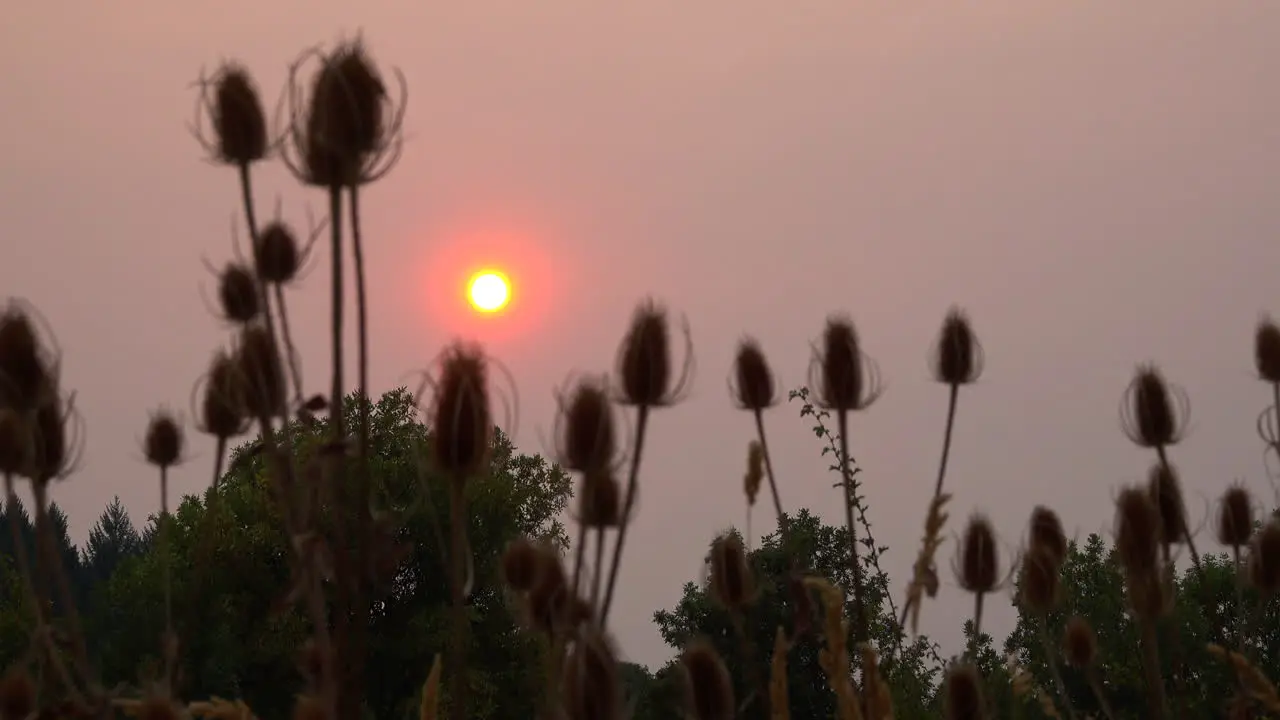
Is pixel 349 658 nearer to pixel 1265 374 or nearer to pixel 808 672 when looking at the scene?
pixel 1265 374

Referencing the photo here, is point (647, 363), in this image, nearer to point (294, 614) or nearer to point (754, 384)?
point (754, 384)

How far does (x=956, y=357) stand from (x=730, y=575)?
1834 millimetres

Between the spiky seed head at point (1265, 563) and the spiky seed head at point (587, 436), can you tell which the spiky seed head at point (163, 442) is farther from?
the spiky seed head at point (1265, 563)

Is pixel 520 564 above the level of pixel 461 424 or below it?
below

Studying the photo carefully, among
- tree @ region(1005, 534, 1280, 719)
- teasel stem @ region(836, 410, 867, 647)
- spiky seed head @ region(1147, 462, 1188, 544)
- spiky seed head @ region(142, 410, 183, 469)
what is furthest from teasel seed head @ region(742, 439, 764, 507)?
tree @ region(1005, 534, 1280, 719)

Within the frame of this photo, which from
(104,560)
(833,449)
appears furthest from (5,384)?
(104,560)

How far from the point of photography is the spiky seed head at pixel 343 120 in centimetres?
290

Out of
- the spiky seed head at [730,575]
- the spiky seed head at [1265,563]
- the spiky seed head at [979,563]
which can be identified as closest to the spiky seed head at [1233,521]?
the spiky seed head at [1265,563]

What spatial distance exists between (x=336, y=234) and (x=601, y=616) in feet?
2.85

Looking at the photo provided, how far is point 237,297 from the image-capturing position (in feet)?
13.6

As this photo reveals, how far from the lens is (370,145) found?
115 inches

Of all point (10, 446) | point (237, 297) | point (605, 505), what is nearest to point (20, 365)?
point (10, 446)

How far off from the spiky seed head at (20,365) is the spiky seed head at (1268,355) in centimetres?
509

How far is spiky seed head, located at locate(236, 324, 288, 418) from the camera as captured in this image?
294 cm
